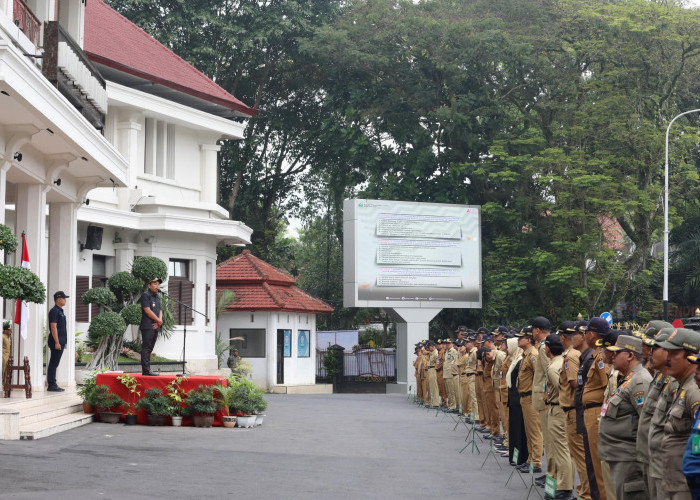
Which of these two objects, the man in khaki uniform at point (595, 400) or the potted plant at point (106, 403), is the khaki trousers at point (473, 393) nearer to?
the potted plant at point (106, 403)

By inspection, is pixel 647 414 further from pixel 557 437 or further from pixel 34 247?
pixel 34 247

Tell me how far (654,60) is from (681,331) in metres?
33.1

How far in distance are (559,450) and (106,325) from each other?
11.1m

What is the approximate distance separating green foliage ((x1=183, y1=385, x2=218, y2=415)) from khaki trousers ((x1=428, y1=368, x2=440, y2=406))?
1090 cm

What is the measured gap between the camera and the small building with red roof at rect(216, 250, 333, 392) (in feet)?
121

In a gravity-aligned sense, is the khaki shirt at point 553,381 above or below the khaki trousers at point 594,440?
above

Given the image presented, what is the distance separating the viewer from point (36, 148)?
17.2 metres

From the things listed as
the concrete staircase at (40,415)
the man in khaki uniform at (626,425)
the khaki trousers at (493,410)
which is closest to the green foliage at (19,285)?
the concrete staircase at (40,415)

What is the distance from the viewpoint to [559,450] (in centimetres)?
1114

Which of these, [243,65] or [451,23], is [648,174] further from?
[243,65]

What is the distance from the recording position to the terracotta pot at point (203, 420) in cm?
1741

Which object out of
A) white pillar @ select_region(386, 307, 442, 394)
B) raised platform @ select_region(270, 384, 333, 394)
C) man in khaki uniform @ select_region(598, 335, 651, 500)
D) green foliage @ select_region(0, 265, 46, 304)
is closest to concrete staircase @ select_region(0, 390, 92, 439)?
green foliage @ select_region(0, 265, 46, 304)

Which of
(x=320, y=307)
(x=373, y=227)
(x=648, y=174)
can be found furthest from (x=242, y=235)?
(x=648, y=174)

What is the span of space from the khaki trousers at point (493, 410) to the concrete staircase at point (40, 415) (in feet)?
22.3
